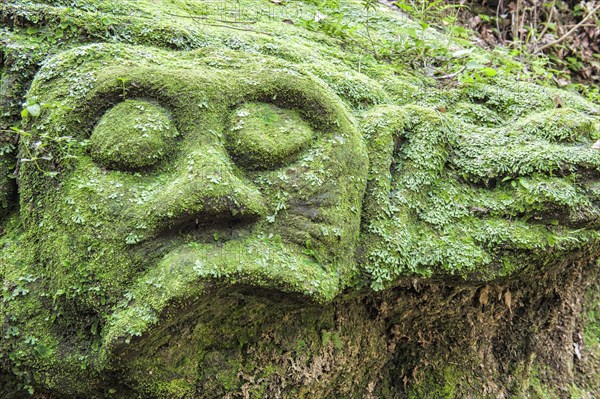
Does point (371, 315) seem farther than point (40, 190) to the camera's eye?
Yes

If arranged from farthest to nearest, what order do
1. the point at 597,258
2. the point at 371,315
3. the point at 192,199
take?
the point at 597,258 < the point at 371,315 < the point at 192,199

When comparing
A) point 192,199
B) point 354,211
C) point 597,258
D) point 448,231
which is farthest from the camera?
point 597,258

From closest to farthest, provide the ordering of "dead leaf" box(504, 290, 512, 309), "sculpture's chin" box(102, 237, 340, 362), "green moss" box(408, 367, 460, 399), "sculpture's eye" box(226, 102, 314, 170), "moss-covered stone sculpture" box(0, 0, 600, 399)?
1. "sculpture's chin" box(102, 237, 340, 362)
2. "moss-covered stone sculpture" box(0, 0, 600, 399)
3. "sculpture's eye" box(226, 102, 314, 170)
4. "green moss" box(408, 367, 460, 399)
5. "dead leaf" box(504, 290, 512, 309)

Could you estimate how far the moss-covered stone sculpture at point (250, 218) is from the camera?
217 cm

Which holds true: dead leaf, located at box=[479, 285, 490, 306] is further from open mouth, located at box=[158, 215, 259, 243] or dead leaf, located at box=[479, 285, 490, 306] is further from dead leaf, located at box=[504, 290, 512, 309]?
open mouth, located at box=[158, 215, 259, 243]

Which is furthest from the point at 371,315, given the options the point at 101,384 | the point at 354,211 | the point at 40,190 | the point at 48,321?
the point at 40,190

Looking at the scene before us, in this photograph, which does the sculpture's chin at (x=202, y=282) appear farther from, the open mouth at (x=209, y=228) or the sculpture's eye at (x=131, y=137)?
the sculpture's eye at (x=131, y=137)

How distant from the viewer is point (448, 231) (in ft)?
8.76

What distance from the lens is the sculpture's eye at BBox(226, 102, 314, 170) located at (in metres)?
2.37

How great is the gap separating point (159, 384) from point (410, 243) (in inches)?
54.8

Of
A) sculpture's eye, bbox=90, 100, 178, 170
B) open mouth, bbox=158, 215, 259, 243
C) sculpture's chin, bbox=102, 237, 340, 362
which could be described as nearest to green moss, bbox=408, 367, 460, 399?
sculpture's chin, bbox=102, 237, 340, 362

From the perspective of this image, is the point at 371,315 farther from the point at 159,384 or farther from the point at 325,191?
the point at 159,384

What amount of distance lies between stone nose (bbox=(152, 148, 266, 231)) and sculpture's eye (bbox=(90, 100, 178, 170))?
0.50 ft

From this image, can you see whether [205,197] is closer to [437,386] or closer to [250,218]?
[250,218]
